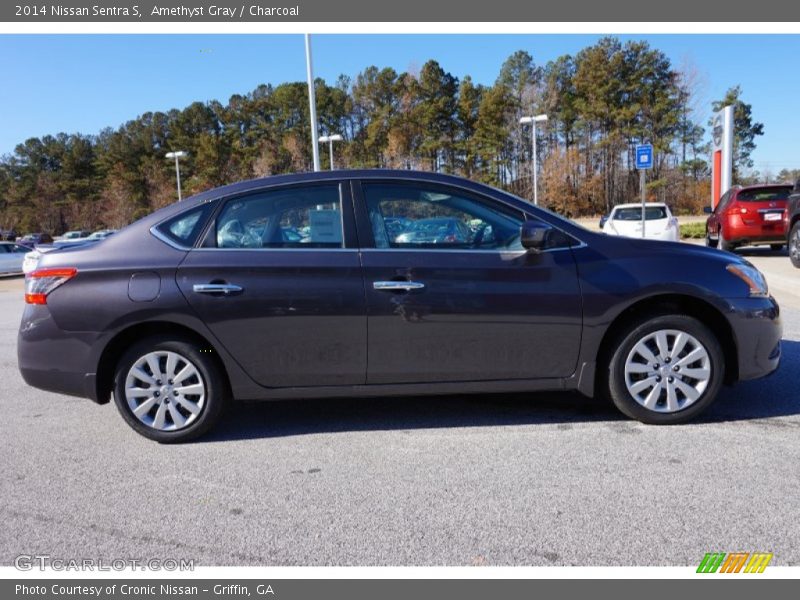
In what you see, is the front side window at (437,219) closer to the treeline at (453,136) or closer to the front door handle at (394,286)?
the front door handle at (394,286)

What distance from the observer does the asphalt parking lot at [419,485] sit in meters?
2.65

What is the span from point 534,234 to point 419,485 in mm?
1601

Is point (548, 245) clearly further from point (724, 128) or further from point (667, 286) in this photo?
point (724, 128)

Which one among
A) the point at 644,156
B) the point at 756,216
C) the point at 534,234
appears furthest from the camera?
the point at 644,156

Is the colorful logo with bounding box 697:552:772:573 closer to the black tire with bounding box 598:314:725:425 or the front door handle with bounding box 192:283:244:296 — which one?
the black tire with bounding box 598:314:725:425

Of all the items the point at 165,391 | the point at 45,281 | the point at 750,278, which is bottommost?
the point at 165,391

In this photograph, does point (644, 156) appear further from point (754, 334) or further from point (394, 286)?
point (394, 286)

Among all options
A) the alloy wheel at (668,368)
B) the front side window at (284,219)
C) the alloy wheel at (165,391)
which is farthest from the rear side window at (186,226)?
the alloy wheel at (668,368)

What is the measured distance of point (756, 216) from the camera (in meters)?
12.8

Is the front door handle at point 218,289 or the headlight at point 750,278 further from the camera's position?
the headlight at point 750,278

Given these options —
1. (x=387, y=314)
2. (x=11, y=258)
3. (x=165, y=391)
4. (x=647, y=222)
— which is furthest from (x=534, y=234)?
(x=11, y=258)

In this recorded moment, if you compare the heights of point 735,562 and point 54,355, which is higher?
point 54,355

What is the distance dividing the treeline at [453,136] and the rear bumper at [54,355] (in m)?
45.9

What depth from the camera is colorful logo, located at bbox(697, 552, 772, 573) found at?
2.46 m
